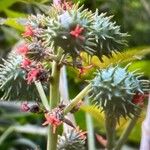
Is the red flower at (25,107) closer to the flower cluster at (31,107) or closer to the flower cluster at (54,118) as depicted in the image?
the flower cluster at (31,107)

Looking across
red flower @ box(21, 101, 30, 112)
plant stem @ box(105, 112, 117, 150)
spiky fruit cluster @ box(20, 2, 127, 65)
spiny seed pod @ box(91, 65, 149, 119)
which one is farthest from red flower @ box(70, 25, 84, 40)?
plant stem @ box(105, 112, 117, 150)

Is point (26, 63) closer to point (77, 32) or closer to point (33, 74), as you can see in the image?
point (33, 74)

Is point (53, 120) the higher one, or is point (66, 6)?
point (66, 6)

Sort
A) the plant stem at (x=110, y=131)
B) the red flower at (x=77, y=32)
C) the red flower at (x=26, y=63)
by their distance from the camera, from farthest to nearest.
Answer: the plant stem at (x=110, y=131) → the red flower at (x=26, y=63) → the red flower at (x=77, y=32)

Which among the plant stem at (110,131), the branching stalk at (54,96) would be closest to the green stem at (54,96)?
the branching stalk at (54,96)

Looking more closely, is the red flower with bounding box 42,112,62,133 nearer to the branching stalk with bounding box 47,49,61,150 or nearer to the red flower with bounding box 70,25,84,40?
the branching stalk with bounding box 47,49,61,150

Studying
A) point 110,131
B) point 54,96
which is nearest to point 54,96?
point 54,96

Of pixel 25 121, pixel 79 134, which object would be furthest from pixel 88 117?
pixel 25 121
